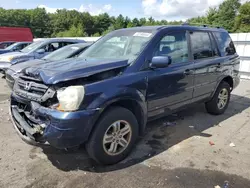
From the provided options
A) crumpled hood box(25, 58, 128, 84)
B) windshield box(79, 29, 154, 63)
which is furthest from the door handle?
crumpled hood box(25, 58, 128, 84)

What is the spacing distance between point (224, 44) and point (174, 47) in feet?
6.27

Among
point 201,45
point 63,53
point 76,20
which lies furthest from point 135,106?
point 76,20

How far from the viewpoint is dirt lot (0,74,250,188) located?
9.77 feet

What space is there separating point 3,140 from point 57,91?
1939mm

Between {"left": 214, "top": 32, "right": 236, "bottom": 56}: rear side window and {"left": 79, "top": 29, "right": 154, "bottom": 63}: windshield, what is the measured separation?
2.09 meters

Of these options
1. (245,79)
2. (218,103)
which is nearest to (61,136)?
(218,103)

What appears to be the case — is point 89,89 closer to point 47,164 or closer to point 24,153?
point 47,164

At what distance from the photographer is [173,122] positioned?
5.07 metres

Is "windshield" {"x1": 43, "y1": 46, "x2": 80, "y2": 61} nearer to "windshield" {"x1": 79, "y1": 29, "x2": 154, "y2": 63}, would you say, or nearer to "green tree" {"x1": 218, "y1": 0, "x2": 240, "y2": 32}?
"windshield" {"x1": 79, "y1": 29, "x2": 154, "y2": 63}

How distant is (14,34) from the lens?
65.5ft

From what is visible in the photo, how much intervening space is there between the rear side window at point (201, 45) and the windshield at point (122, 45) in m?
1.05

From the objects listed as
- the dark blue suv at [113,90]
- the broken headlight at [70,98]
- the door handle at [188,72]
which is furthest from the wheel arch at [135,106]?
the door handle at [188,72]

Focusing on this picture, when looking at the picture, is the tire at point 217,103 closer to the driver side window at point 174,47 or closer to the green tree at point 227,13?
the driver side window at point 174,47

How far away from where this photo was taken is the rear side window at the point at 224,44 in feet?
17.2
